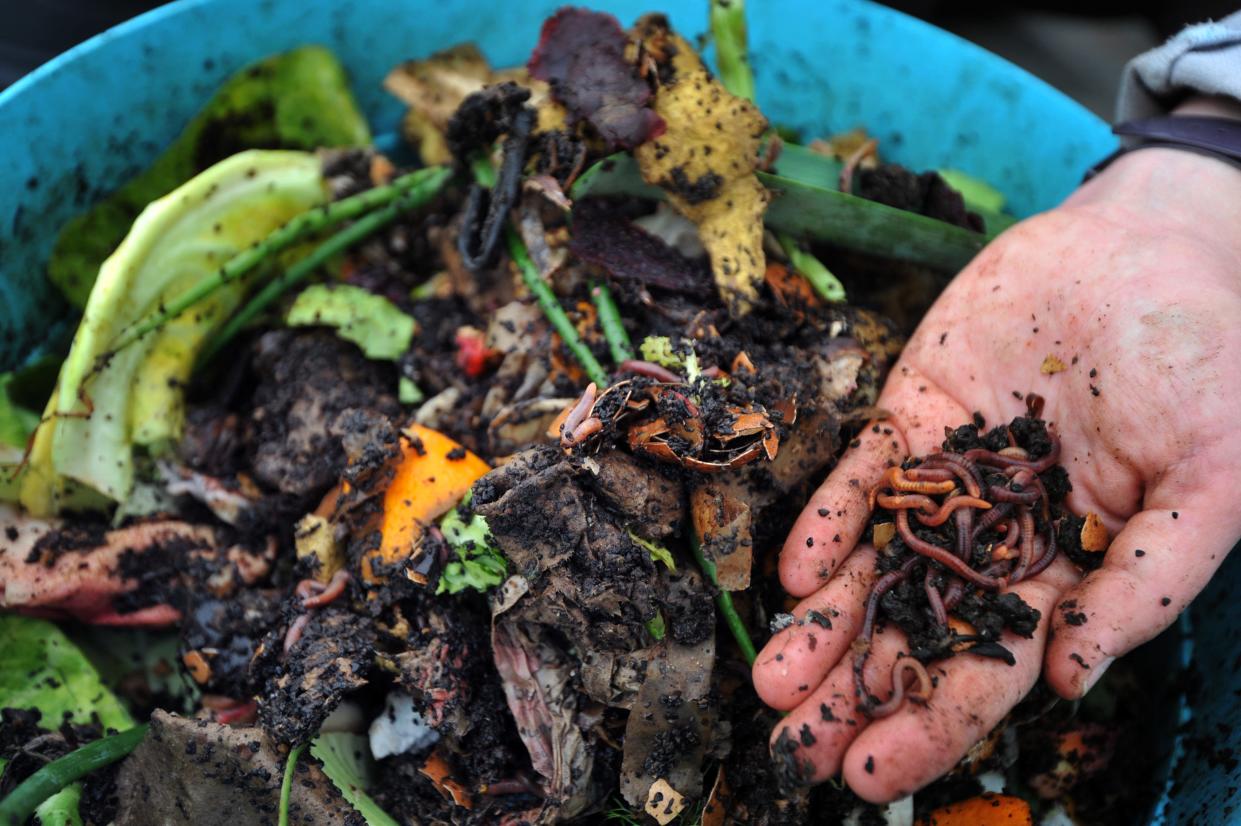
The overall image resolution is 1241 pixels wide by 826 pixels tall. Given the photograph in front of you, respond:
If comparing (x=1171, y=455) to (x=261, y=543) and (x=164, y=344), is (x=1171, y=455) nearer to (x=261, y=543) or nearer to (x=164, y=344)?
(x=261, y=543)

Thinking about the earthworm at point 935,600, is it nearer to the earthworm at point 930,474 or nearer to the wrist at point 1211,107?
the earthworm at point 930,474

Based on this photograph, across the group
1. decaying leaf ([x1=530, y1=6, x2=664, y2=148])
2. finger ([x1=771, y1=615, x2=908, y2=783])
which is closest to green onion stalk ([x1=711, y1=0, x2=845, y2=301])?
decaying leaf ([x1=530, y1=6, x2=664, y2=148])

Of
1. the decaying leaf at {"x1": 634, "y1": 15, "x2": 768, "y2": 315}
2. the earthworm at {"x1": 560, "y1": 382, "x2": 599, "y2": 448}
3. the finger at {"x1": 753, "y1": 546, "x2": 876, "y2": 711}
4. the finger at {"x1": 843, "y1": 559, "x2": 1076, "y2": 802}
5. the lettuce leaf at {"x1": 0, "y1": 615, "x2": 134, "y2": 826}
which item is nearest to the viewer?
the finger at {"x1": 843, "y1": 559, "x2": 1076, "y2": 802}

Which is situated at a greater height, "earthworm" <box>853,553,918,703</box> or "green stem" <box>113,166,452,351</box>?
"green stem" <box>113,166,452,351</box>

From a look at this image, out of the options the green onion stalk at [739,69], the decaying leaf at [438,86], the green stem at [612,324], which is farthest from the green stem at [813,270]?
the decaying leaf at [438,86]

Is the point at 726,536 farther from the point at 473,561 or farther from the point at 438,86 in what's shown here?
the point at 438,86

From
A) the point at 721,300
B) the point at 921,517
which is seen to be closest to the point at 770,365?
the point at 721,300

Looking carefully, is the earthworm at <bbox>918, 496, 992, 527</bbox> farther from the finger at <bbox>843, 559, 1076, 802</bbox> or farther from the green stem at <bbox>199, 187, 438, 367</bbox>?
the green stem at <bbox>199, 187, 438, 367</bbox>
